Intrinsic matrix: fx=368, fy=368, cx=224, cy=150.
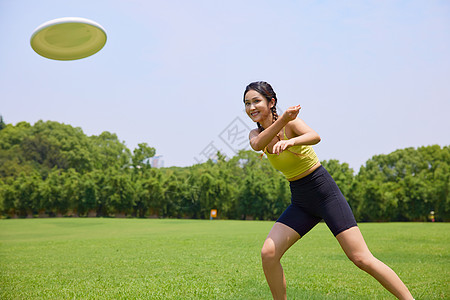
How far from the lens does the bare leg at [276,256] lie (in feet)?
12.4

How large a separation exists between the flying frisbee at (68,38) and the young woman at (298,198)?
3.42 metres

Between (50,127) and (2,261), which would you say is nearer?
(2,261)

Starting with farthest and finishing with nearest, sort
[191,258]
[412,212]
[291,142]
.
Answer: [412,212]
[191,258]
[291,142]

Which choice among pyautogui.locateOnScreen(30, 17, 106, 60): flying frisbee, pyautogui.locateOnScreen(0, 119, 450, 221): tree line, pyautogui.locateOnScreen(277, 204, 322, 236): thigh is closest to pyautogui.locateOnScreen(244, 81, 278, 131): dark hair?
pyautogui.locateOnScreen(277, 204, 322, 236): thigh

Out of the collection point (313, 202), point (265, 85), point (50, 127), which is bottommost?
point (313, 202)

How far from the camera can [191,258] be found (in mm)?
9336

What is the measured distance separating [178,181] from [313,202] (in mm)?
44486

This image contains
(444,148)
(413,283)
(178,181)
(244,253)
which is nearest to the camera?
(413,283)

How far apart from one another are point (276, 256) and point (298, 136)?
49.1 inches

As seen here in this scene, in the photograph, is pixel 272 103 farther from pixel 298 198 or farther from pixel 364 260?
pixel 364 260

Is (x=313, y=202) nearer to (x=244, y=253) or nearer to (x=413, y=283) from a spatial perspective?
(x=413, y=283)

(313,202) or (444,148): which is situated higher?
(444,148)

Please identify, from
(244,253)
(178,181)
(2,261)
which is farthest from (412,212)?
(2,261)

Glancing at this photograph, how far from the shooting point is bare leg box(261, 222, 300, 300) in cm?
376
